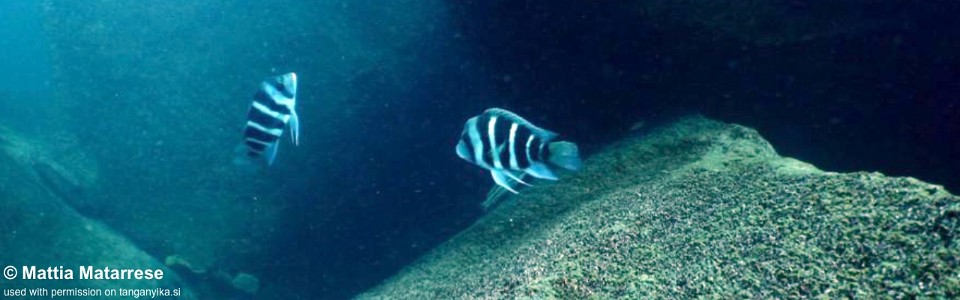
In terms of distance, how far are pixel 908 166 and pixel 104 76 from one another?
13.5m

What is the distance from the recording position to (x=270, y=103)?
320cm

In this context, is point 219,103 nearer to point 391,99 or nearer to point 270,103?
point 391,99

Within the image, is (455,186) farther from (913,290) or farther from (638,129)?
(913,290)

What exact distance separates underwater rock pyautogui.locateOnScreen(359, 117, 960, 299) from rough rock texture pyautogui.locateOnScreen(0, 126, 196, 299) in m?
6.44

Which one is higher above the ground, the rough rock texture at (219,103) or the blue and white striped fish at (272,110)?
the blue and white striped fish at (272,110)

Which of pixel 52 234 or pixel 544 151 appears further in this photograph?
pixel 52 234

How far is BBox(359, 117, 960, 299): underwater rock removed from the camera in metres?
1.73

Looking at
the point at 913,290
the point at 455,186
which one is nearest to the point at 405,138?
the point at 455,186

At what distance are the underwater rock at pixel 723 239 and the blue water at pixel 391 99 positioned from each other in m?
1.76

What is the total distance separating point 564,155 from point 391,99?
635 centimetres

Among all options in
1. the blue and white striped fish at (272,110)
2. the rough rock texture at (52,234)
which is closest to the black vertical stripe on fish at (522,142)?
the blue and white striped fish at (272,110)

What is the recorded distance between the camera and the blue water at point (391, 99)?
4.94 meters

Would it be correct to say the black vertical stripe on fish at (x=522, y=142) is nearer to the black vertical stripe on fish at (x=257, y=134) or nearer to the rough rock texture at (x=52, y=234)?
the black vertical stripe on fish at (x=257, y=134)

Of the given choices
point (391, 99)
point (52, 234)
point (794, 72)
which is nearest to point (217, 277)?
point (52, 234)
